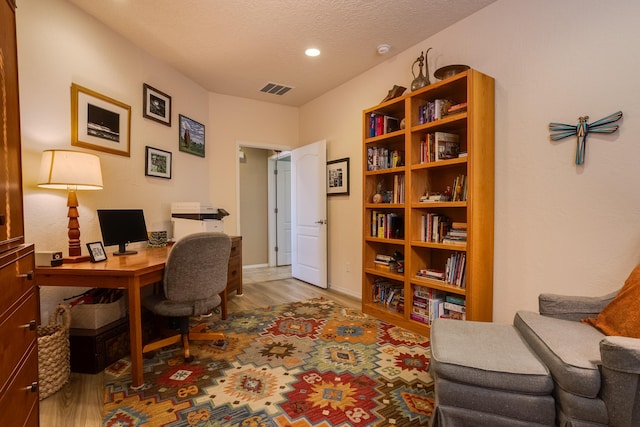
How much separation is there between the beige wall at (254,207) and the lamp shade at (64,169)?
11.3ft

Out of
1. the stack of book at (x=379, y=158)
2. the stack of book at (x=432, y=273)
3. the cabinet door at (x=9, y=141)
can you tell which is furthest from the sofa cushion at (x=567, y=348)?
the cabinet door at (x=9, y=141)

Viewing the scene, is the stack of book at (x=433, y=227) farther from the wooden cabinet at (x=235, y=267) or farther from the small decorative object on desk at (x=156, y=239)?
the small decorative object on desk at (x=156, y=239)

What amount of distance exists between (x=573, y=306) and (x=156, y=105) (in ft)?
12.6

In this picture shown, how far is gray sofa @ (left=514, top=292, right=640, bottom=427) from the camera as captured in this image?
1.07 m

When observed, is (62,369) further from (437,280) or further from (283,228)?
(283,228)

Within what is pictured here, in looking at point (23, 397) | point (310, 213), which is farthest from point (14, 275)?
point (310, 213)

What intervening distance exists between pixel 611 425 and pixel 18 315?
217 centimetres


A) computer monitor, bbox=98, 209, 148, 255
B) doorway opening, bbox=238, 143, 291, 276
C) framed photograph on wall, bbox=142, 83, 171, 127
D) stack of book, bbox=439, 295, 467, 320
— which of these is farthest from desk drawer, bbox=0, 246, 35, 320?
doorway opening, bbox=238, 143, 291, 276

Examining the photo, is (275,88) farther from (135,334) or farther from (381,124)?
(135,334)

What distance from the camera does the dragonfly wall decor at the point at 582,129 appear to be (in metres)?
1.81

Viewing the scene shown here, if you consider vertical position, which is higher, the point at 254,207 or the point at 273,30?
the point at 273,30

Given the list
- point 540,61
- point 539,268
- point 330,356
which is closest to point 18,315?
point 330,356

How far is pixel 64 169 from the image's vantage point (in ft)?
6.35

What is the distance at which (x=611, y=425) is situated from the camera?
1.11 m
